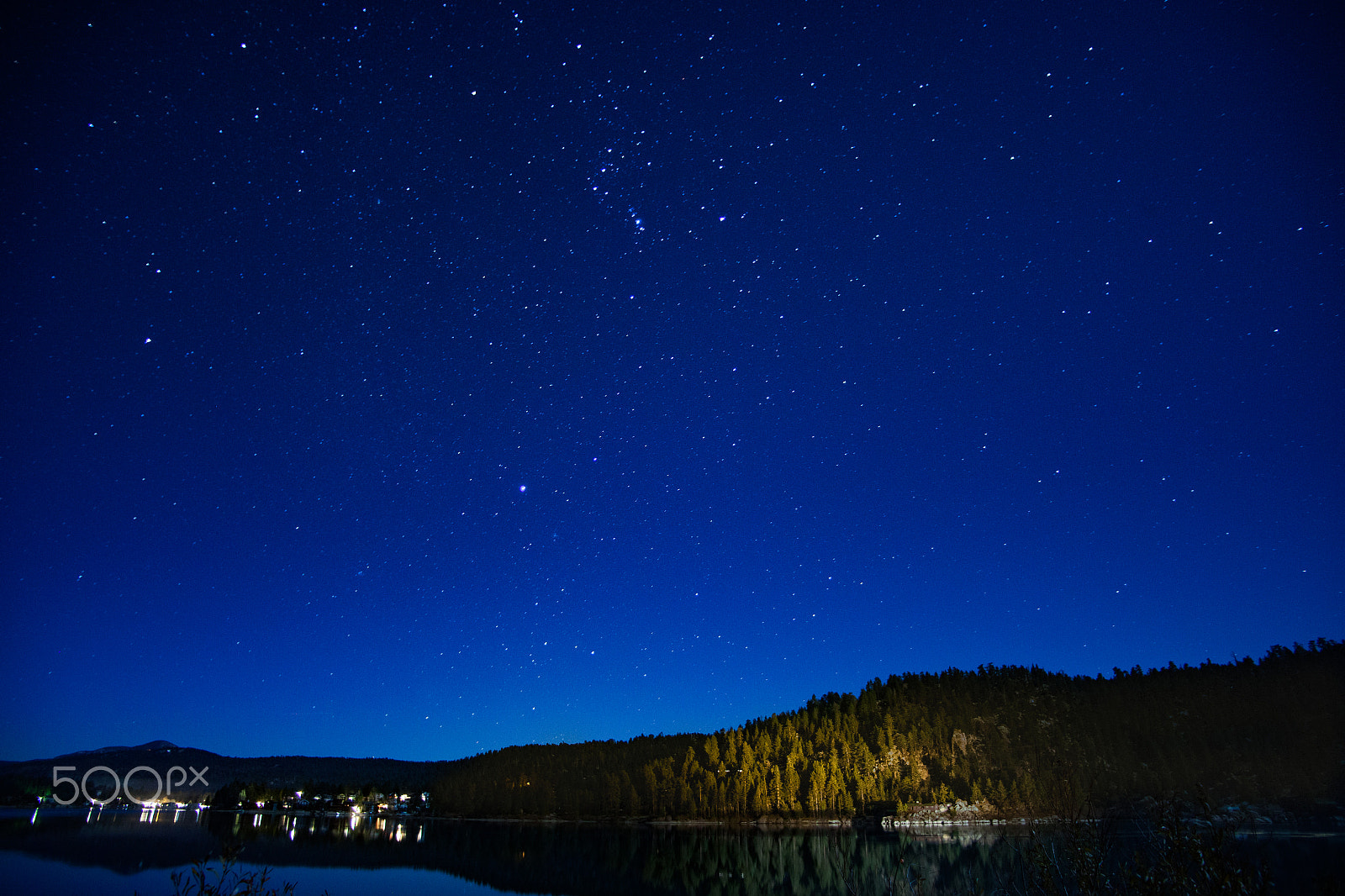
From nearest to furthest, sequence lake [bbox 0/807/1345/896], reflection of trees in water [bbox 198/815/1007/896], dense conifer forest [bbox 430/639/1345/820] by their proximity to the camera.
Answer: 1. lake [bbox 0/807/1345/896]
2. reflection of trees in water [bbox 198/815/1007/896]
3. dense conifer forest [bbox 430/639/1345/820]

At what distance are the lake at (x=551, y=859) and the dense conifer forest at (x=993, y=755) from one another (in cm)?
1200

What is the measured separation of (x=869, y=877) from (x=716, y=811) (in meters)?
84.5

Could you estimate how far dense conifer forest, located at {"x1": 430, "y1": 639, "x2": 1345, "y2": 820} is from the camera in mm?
118125

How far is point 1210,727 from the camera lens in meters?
130

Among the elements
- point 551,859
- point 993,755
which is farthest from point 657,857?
point 993,755

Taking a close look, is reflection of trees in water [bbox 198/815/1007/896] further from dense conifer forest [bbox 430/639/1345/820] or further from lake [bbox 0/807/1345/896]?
dense conifer forest [bbox 430/639/1345/820]

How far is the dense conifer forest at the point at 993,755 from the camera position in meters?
118

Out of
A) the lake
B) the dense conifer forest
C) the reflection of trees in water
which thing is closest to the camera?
the lake

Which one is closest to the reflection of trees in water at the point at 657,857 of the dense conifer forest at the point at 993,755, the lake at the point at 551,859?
the lake at the point at 551,859

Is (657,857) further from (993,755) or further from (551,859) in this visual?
(993,755)

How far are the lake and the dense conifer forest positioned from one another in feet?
39.4

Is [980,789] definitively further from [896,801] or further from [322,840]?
[322,840]

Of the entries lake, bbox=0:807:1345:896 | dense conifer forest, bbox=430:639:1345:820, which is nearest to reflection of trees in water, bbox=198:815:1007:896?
lake, bbox=0:807:1345:896

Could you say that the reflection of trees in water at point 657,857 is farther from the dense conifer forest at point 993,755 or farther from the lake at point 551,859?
the dense conifer forest at point 993,755
